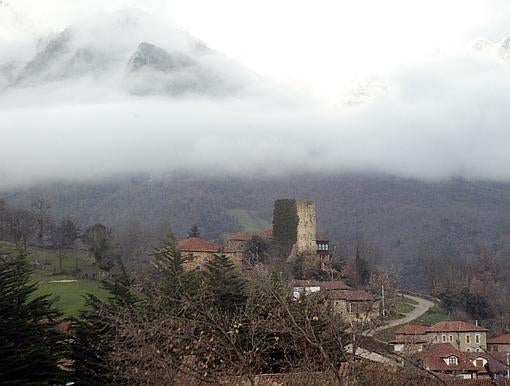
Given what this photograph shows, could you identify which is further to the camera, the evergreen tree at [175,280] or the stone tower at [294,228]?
the stone tower at [294,228]

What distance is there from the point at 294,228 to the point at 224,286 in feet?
175

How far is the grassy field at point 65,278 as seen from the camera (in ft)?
171

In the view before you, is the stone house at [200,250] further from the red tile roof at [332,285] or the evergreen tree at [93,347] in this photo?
the evergreen tree at [93,347]

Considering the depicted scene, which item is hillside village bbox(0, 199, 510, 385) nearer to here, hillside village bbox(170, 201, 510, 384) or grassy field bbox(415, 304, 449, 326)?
hillside village bbox(170, 201, 510, 384)

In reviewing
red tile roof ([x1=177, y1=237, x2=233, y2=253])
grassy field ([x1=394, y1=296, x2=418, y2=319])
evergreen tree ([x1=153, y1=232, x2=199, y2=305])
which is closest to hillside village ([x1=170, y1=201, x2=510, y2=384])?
red tile roof ([x1=177, y1=237, x2=233, y2=253])

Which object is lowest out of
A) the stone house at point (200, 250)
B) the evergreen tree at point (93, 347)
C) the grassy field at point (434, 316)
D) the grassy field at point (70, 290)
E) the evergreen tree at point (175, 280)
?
the grassy field at point (434, 316)

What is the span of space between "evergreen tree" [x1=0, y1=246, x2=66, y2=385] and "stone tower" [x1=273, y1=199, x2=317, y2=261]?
198ft

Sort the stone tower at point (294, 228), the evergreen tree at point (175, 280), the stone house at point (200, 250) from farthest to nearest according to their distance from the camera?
the stone tower at point (294, 228) → the stone house at point (200, 250) → the evergreen tree at point (175, 280)

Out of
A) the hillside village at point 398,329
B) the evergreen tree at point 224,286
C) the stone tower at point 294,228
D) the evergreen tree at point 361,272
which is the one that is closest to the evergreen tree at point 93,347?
the evergreen tree at point 224,286

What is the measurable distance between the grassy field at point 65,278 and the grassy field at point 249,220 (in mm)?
83824

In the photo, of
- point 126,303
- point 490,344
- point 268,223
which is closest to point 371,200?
point 268,223

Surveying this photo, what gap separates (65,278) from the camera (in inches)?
2547

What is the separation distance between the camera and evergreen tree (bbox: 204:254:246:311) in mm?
27938

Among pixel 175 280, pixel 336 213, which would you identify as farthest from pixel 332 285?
pixel 336 213
